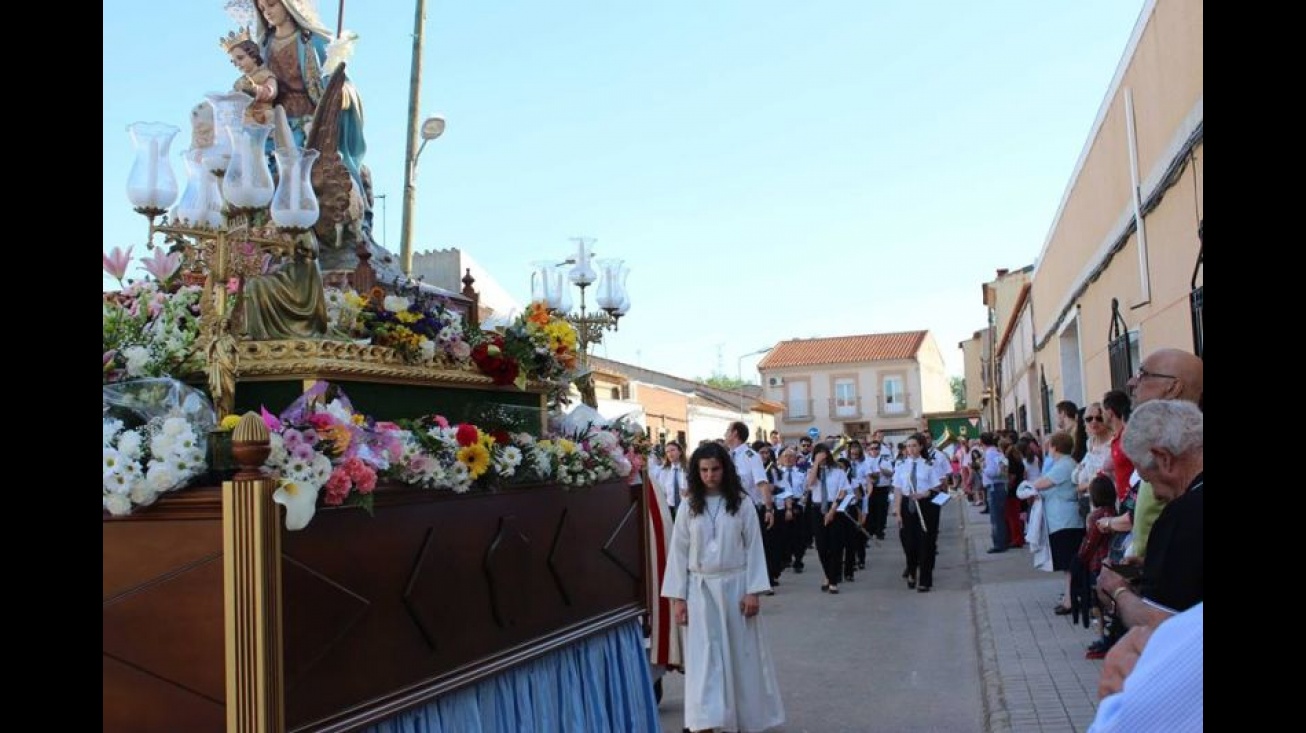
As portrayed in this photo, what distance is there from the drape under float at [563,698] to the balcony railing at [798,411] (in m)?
66.3

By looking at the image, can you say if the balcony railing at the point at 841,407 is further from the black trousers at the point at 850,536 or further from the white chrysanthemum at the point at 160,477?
the white chrysanthemum at the point at 160,477

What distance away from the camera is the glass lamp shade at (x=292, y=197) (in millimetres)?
4227

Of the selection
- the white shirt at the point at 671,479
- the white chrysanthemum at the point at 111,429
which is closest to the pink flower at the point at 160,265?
the white chrysanthemum at the point at 111,429

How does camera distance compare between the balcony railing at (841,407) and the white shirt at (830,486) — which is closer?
the white shirt at (830,486)

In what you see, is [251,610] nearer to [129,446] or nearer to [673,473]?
[129,446]

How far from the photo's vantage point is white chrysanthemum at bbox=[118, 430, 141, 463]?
3.21 meters

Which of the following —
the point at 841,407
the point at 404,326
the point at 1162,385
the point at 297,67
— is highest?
the point at 841,407

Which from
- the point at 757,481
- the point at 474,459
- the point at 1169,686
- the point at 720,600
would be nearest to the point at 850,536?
the point at 757,481

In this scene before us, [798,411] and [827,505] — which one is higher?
[798,411]

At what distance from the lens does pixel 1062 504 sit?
10070 millimetres

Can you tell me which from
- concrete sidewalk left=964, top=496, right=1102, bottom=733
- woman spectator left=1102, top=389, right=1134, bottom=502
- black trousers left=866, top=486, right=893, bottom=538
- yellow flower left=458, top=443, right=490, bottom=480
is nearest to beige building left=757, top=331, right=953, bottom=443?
black trousers left=866, top=486, right=893, bottom=538

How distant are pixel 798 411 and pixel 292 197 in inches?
2710

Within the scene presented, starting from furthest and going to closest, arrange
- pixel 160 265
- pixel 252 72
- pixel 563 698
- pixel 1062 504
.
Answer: pixel 1062 504 < pixel 252 72 < pixel 563 698 < pixel 160 265
